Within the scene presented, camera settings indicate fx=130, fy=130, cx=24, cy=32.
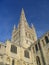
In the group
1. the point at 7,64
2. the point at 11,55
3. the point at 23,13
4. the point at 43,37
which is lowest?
the point at 7,64

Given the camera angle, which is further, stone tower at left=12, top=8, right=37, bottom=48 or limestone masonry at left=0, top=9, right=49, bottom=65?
stone tower at left=12, top=8, right=37, bottom=48

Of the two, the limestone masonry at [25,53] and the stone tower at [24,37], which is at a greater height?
the stone tower at [24,37]

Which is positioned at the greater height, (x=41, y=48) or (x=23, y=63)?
(x=41, y=48)

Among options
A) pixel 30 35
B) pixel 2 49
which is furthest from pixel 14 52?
pixel 30 35

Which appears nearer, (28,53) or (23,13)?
(28,53)

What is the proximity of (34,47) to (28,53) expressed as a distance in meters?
2.12

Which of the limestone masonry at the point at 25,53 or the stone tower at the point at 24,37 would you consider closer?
the limestone masonry at the point at 25,53

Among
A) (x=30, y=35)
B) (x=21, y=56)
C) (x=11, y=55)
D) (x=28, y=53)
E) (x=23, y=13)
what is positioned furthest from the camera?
(x=23, y=13)

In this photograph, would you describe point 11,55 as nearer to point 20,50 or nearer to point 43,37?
point 20,50

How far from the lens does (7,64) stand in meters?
25.9

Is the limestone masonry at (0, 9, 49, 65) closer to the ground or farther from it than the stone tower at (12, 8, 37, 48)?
closer to the ground

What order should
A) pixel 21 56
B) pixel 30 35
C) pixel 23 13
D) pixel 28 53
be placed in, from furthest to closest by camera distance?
pixel 23 13 < pixel 30 35 < pixel 28 53 < pixel 21 56

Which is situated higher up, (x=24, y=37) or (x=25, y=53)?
(x=24, y=37)

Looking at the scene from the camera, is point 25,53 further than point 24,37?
No
